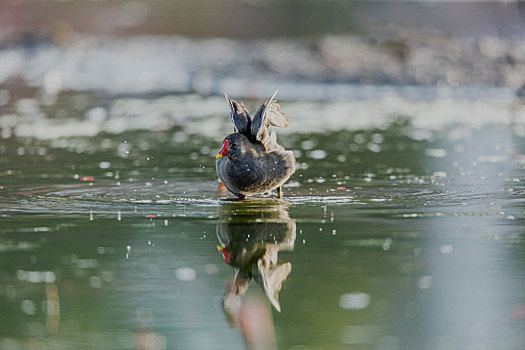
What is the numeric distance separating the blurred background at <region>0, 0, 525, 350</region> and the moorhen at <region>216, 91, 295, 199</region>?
0.23 metres

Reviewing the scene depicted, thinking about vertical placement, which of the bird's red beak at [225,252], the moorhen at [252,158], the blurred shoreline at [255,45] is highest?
the blurred shoreline at [255,45]

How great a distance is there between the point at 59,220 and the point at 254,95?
614 inches

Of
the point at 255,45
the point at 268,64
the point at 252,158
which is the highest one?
the point at 255,45

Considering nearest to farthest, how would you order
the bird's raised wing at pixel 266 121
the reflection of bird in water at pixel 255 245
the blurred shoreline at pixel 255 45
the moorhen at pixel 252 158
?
1. the reflection of bird in water at pixel 255 245
2. the moorhen at pixel 252 158
3. the bird's raised wing at pixel 266 121
4. the blurred shoreline at pixel 255 45

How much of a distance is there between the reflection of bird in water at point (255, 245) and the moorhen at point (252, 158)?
0.22 m

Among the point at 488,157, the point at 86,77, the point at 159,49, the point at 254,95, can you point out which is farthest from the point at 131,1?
the point at 488,157

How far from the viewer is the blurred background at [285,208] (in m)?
5.79

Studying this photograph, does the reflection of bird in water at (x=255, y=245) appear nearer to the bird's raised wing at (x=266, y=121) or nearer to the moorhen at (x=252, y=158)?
the moorhen at (x=252, y=158)

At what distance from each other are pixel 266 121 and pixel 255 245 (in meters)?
2.69

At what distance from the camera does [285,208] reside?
9.71 metres

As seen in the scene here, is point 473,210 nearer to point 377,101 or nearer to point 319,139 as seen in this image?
point 319,139

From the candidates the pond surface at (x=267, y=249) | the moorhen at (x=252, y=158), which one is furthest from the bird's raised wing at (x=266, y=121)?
the pond surface at (x=267, y=249)

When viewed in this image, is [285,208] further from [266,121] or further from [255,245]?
[255,245]

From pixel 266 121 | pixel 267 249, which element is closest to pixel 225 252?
pixel 267 249
